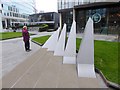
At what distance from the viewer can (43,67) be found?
6.00 metres

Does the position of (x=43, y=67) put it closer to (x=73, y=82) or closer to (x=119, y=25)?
(x=73, y=82)

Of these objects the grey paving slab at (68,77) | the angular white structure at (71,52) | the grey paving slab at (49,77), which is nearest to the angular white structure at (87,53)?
the grey paving slab at (68,77)

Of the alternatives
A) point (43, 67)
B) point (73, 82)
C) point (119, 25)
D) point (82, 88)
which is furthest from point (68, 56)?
point (119, 25)

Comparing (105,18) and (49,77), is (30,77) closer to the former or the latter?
(49,77)

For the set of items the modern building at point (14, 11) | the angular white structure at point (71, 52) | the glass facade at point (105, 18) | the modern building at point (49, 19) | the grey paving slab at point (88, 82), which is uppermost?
the modern building at point (14, 11)

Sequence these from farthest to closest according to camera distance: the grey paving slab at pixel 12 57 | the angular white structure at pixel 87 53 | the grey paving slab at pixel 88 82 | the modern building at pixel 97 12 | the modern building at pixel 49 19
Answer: the modern building at pixel 49 19, the modern building at pixel 97 12, the grey paving slab at pixel 12 57, the angular white structure at pixel 87 53, the grey paving slab at pixel 88 82

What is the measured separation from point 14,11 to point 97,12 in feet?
180

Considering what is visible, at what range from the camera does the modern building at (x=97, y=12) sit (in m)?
20.5

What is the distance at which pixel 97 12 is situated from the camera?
22656 mm

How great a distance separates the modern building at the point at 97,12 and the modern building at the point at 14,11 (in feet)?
140

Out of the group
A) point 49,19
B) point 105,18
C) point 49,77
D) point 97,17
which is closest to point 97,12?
point 97,17

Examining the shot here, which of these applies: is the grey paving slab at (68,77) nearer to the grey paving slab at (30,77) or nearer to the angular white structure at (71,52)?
the angular white structure at (71,52)

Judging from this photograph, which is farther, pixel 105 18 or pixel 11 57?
pixel 105 18

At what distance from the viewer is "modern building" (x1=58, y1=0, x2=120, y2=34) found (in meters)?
20.5
